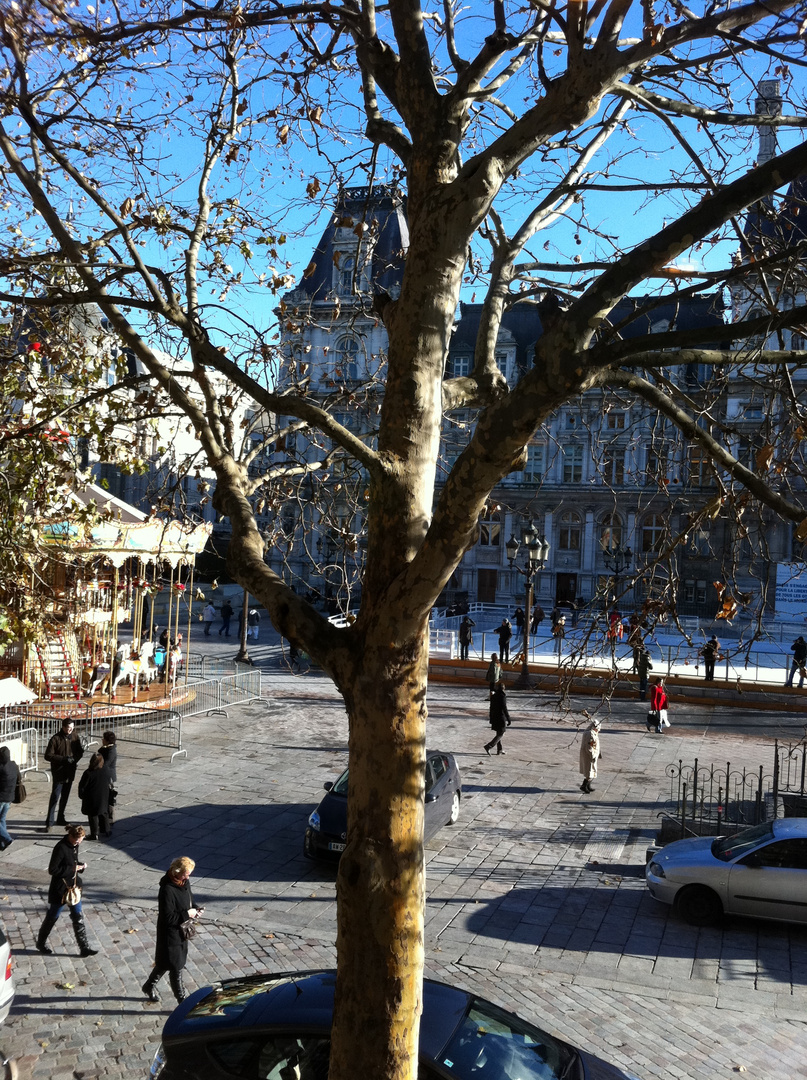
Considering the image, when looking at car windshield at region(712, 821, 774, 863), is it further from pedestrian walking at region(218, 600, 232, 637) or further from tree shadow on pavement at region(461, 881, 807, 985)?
pedestrian walking at region(218, 600, 232, 637)

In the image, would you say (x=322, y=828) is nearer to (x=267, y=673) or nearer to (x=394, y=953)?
(x=394, y=953)

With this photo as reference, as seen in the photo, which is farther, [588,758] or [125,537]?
[125,537]

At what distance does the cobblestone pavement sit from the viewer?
778 centimetres

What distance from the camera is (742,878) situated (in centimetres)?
1042

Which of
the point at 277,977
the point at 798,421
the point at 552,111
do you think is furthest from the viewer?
the point at 277,977

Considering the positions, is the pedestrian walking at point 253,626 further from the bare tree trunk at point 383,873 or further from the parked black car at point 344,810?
the bare tree trunk at point 383,873

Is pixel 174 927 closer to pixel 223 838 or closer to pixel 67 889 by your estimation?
pixel 67 889

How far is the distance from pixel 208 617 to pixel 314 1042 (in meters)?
37.1

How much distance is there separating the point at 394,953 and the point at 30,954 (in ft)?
22.7

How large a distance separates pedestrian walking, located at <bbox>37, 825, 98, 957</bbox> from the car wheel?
6696 mm

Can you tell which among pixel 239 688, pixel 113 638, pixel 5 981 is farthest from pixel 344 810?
pixel 239 688

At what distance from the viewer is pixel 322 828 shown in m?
12.0

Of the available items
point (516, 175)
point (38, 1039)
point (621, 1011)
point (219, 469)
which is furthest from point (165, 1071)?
point (516, 175)

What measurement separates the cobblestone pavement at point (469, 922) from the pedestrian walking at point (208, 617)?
22.0 m
